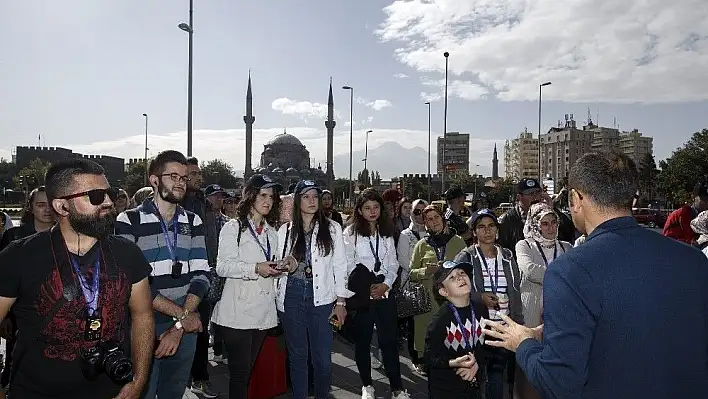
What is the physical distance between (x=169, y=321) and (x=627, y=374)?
3.15 meters

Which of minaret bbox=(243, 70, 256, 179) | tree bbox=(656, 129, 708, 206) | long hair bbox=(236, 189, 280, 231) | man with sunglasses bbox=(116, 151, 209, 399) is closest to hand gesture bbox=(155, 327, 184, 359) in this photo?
man with sunglasses bbox=(116, 151, 209, 399)

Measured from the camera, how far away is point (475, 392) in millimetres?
3822

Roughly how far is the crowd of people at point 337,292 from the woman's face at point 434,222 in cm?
2

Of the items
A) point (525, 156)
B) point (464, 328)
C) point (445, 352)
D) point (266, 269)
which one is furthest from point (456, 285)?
point (525, 156)

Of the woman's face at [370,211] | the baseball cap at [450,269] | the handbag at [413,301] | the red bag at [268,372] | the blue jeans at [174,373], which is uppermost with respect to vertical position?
the woman's face at [370,211]

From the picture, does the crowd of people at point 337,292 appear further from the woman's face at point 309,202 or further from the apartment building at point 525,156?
the apartment building at point 525,156

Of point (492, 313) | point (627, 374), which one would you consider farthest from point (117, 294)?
point (492, 313)

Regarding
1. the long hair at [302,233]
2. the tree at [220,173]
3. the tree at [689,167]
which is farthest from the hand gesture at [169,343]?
the tree at [220,173]

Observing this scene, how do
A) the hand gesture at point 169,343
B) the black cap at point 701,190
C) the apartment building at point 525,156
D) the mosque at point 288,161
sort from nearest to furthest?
the hand gesture at point 169,343, the black cap at point 701,190, the mosque at point 288,161, the apartment building at point 525,156

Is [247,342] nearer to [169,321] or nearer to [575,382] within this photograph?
[169,321]

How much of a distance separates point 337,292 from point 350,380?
1.56 m

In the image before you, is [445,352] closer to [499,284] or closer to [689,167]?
[499,284]

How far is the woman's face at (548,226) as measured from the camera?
511 cm

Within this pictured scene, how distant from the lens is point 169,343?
3.62 m
